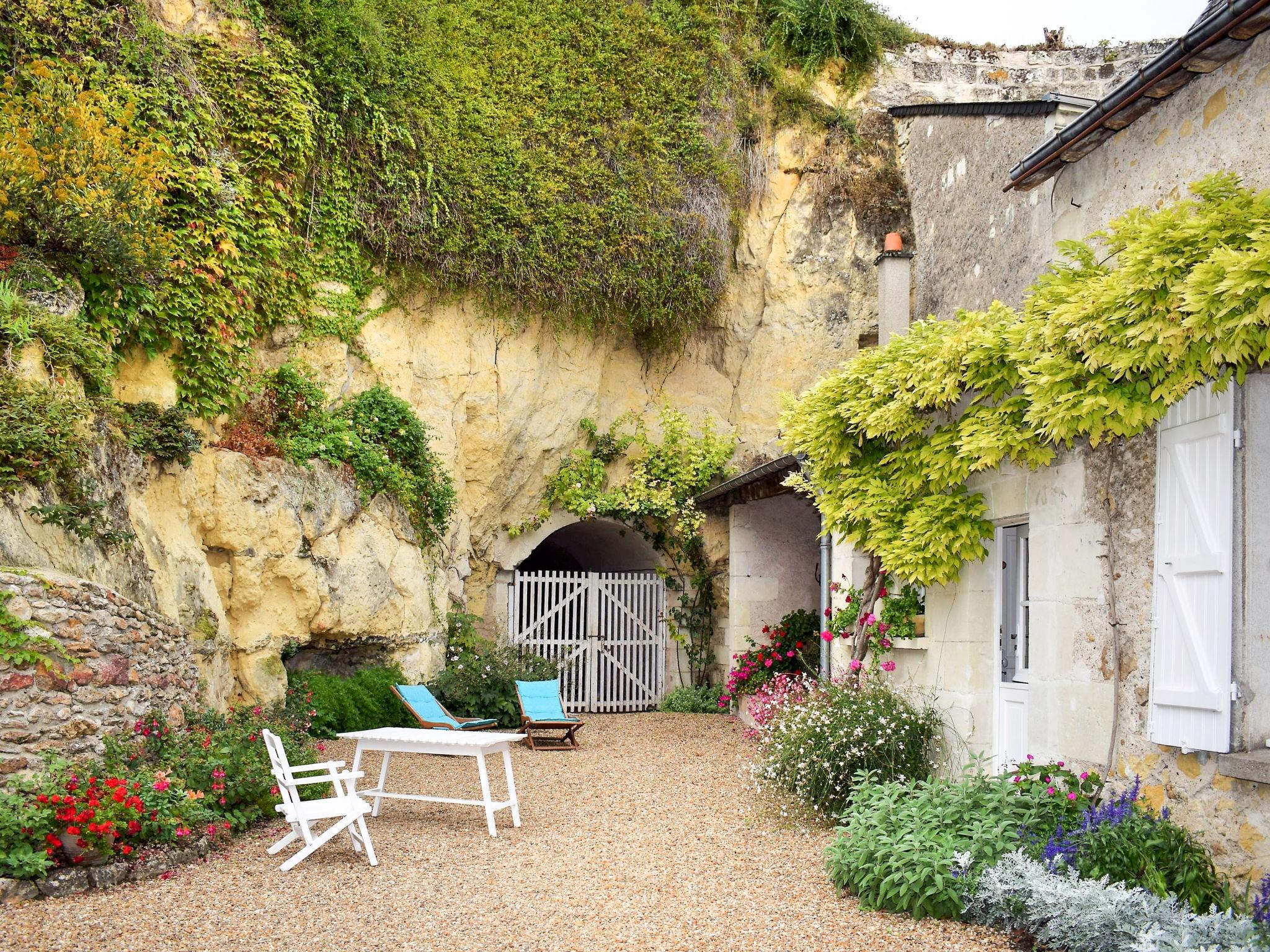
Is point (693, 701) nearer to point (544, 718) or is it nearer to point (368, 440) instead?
point (544, 718)

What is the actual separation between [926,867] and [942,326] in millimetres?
3313

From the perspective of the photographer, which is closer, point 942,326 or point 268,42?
point 942,326

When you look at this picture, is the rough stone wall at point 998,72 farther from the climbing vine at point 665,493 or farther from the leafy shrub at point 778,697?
the leafy shrub at point 778,697

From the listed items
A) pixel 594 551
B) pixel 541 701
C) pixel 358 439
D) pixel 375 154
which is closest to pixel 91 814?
pixel 541 701

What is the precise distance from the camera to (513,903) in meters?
4.82

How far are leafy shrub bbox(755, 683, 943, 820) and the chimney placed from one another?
390cm

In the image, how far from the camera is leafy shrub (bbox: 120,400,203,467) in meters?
7.82

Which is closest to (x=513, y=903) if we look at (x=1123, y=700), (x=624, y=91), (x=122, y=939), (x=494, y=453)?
(x=122, y=939)

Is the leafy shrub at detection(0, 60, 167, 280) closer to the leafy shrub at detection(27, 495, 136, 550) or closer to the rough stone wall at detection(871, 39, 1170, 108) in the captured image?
the leafy shrub at detection(27, 495, 136, 550)

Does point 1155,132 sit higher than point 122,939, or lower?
higher

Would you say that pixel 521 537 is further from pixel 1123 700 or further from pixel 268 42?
pixel 1123 700

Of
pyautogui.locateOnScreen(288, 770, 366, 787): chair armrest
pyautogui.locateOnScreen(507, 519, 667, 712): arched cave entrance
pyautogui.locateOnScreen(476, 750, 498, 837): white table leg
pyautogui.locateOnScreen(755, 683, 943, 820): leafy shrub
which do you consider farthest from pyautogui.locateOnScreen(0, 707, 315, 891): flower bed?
pyautogui.locateOnScreen(507, 519, 667, 712): arched cave entrance

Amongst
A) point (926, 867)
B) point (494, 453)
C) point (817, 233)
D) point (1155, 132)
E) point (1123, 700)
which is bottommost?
point (926, 867)

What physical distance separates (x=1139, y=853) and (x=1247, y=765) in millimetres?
607
